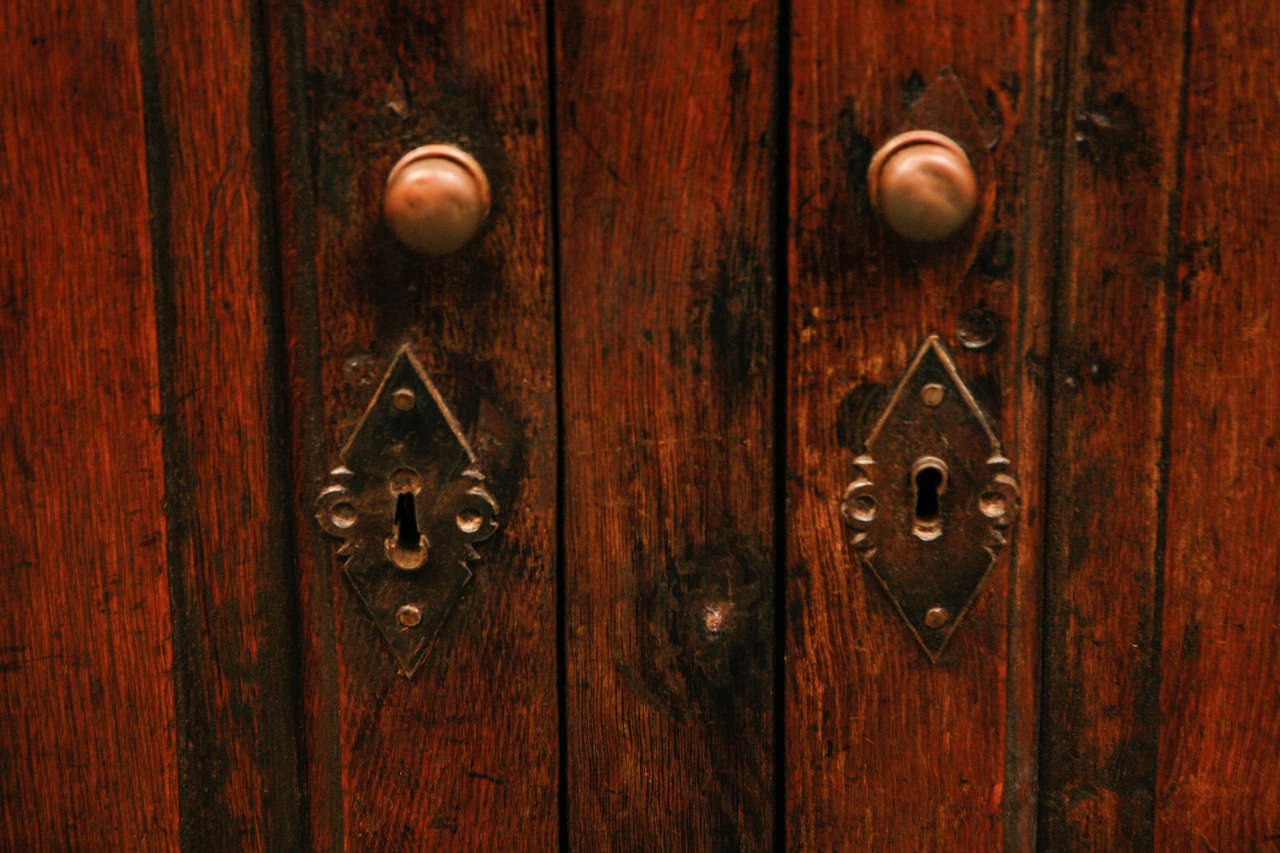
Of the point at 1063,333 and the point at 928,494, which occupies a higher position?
the point at 1063,333

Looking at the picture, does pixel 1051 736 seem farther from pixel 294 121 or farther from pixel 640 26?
pixel 294 121

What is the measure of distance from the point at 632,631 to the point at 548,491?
0.11 metres

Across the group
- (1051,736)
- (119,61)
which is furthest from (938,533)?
(119,61)

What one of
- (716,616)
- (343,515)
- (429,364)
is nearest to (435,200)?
(429,364)

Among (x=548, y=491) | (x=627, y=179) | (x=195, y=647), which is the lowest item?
(x=195, y=647)

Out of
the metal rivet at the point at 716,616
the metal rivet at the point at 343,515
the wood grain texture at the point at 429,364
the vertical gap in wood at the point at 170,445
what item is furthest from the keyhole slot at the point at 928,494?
the vertical gap in wood at the point at 170,445

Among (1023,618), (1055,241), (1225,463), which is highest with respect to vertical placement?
(1055,241)

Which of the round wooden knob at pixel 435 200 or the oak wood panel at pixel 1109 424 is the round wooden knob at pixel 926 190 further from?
the round wooden knob at pixel 435 200

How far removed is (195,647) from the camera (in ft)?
2.18

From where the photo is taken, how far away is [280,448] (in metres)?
0.66

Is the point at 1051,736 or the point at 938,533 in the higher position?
the point at 938,533

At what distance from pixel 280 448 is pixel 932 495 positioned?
43 cm

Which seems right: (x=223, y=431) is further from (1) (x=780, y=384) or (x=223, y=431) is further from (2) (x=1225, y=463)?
(2) (x=1225, y=463)

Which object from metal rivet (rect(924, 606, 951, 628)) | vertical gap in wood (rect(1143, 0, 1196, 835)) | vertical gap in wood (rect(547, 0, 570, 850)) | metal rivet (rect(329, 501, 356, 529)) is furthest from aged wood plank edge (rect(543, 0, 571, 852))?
vertical gap in wood (rect(1143, 0, 1196, 835))
